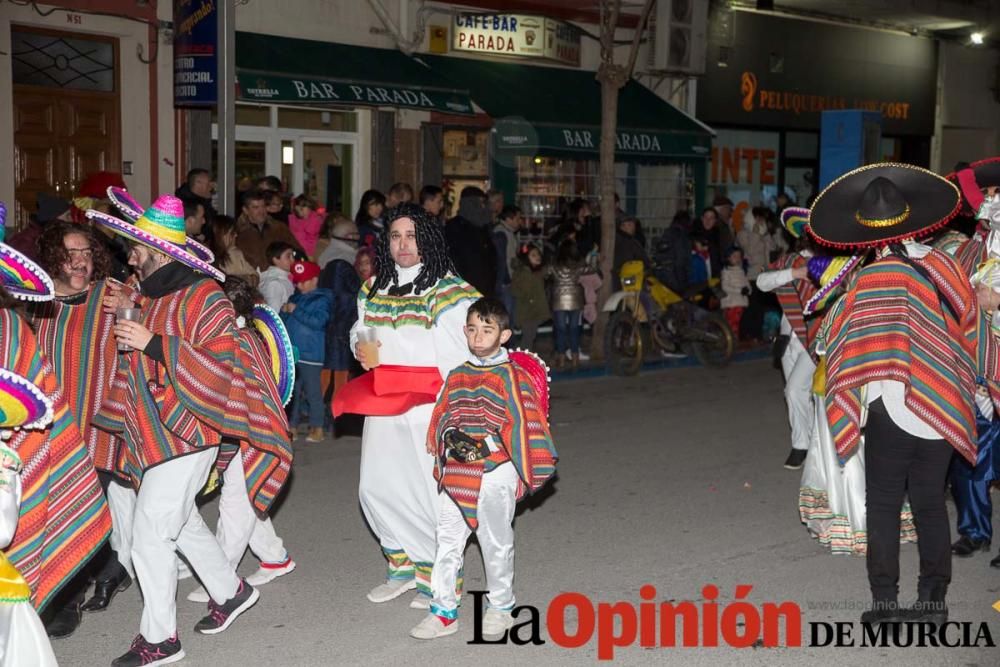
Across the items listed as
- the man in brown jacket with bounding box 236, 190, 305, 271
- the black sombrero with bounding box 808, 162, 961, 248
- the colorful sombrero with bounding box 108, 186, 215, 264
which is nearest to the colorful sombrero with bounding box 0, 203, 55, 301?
the colorful sombrero with bounding box 108, 186, 215, 264

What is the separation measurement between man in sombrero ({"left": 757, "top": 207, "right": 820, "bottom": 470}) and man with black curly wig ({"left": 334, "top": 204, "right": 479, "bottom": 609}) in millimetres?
3282

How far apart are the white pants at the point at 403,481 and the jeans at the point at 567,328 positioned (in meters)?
8.39

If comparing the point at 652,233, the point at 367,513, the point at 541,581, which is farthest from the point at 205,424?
the point at 652,233

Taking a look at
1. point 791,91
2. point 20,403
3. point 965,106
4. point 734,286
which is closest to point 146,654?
point 20,403

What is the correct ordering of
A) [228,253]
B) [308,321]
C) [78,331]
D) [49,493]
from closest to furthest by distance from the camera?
[49,493], [78,331], [308,321], [228,253]

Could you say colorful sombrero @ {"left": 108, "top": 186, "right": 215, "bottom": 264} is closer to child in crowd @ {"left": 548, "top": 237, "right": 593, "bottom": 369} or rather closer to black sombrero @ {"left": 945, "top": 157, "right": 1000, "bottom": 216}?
black sombrero @ {"left": 945, "top": 157, "right": 1000, "bottom": 216}

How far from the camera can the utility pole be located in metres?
11.1

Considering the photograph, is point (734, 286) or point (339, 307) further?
point (734, 286)

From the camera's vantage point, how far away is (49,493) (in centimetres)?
446

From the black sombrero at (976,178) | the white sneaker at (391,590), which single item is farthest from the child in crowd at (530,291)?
the white sneaker at (391,590)

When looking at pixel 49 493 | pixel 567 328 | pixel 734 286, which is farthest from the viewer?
pixel 734 286

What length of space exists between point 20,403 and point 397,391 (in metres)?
2.32

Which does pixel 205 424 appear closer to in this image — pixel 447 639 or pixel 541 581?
pixel 447 639

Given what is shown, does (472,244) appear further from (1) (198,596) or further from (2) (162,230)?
(2) (162,230)
